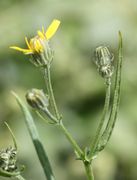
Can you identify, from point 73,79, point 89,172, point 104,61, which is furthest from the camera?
point 73,79

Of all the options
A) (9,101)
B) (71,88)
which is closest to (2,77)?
(9,101)

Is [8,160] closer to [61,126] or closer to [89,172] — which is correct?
[61,126]

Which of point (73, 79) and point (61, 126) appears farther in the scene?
point (73, 79)

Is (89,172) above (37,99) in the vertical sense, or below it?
below

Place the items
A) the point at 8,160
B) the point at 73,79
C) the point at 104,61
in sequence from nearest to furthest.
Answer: the point at 8,160
the point at 104,61
the point at 73,79

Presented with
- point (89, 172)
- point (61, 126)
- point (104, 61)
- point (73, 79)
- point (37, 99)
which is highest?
point (104, 61)

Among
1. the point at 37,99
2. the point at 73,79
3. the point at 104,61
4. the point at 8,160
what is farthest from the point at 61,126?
the point at 73,79

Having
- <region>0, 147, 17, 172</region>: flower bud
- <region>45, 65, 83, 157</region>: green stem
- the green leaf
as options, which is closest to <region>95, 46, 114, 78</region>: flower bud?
<region>45, 65, 83, 157</region>: green stem

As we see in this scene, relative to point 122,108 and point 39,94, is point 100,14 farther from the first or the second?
point 39,94
